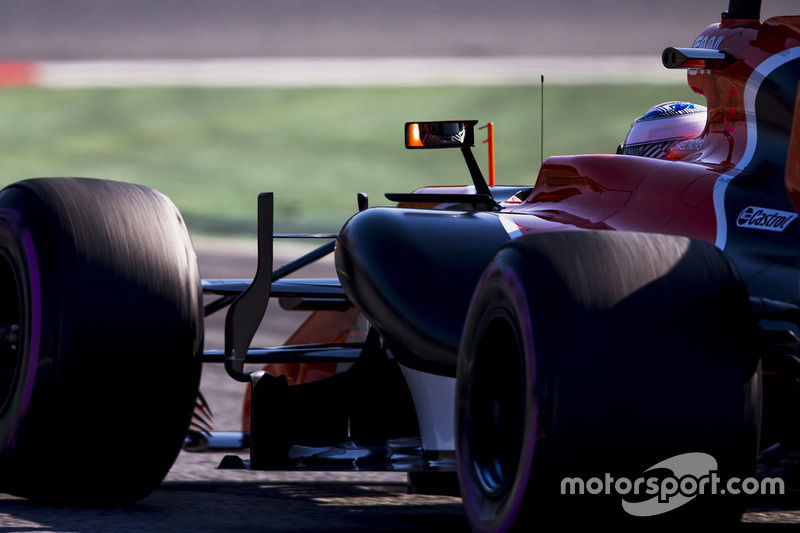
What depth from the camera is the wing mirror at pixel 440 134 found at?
4.16 m

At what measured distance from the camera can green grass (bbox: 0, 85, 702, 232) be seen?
16250 millimetres

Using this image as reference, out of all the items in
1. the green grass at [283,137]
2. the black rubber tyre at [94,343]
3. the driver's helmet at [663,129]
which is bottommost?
the green grass at [283,137]

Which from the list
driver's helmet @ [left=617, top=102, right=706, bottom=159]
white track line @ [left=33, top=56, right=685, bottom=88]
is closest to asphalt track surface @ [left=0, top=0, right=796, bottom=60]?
white track line @ [left=33, top=56, right=685, bottom=88]

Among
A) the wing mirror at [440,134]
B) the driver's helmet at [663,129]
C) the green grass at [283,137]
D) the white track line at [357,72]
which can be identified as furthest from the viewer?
the white track line at [357,72]

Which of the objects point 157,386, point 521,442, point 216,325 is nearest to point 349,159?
point 216,325

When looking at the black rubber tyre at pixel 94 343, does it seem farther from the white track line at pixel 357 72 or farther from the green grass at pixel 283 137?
the white track line at pixel 357 72

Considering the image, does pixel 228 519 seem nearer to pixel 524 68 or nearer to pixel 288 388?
pixel 288 388

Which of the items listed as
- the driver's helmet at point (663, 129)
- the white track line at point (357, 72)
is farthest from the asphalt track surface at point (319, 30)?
the driver's helmet at point (663, 129)

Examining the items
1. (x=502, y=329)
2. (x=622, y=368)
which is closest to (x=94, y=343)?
(x=502, y=329)

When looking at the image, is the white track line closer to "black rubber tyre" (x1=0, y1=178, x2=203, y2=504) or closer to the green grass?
the green grass

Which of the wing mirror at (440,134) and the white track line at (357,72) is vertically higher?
the wing mirror at (440,134)

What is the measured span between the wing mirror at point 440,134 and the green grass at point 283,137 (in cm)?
1064

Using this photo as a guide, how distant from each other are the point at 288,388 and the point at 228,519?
471mm

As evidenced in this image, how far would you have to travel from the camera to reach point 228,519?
355 centimetres
